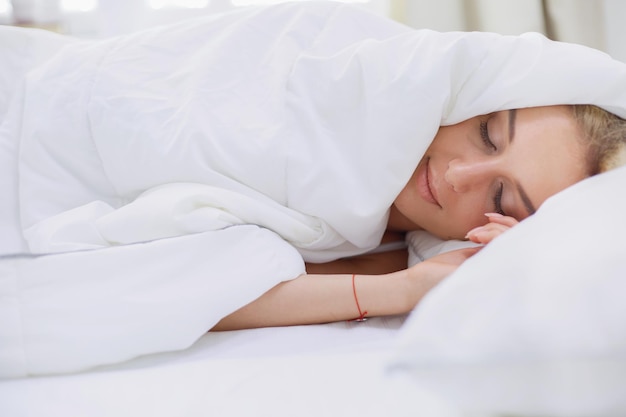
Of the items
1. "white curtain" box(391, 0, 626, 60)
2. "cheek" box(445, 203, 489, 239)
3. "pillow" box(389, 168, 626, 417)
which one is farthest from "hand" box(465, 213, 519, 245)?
"white curtain" box(391, 0, 626, 60)

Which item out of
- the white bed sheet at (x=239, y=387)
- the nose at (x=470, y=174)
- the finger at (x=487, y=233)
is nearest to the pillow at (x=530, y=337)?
the white bed sheet at (x=239, y=387)

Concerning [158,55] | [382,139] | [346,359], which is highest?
[158,55]

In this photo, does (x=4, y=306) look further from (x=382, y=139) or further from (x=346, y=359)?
(x=382, y=139)

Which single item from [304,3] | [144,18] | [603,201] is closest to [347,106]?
[304,3]

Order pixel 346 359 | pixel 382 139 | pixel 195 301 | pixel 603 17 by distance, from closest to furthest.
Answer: pixel 346 359 < pixel 195 301 < pixel 382 139 < pixel 603 17

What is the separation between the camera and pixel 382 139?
96cm

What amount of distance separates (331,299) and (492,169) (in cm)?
31

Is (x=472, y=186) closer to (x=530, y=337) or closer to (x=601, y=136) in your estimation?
(x=601, y=136)

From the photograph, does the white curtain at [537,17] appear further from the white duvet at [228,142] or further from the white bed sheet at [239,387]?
the white bed sheet at [239,387]

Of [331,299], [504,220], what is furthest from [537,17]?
[331,299]

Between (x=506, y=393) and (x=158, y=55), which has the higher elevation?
(x=158, y=55)

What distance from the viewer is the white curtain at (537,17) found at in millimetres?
1758

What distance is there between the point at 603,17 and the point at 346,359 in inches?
61.7

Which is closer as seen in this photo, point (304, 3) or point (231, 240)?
point (231, 240)
